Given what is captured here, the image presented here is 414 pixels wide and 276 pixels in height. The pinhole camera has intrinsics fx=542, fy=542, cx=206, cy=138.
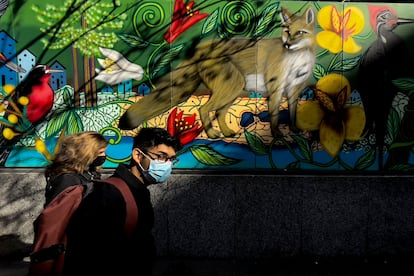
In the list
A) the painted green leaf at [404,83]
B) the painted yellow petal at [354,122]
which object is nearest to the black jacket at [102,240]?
the painted yellow petal at [354,122]

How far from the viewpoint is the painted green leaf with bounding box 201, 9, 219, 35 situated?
6.54 meters

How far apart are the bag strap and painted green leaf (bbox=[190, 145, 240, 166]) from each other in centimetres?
386

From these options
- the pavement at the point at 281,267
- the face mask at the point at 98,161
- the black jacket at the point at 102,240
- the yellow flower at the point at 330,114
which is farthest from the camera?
the yellow flower at the point at 330,114

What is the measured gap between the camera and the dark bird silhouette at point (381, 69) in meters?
6.57

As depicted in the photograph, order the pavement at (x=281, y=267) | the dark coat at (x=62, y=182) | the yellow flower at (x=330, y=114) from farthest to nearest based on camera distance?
the yellow flower at (x=330, y=114) → the pavement at (x=281, y=267) → the dark coat at (x=62, y=182)

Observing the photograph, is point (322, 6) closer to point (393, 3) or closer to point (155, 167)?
point (393, 3)

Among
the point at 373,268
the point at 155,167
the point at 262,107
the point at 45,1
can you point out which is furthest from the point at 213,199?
the point at 155,167

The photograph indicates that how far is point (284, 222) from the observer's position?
658 cm

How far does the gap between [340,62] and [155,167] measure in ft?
13.6

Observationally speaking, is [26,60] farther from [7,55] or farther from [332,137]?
[332,137]

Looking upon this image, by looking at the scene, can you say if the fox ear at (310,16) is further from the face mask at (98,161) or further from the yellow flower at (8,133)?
the yellow flower at (8,133)

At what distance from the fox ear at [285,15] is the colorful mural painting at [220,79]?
0.02 m

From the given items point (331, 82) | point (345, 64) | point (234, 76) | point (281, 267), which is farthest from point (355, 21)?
point (281, 267)

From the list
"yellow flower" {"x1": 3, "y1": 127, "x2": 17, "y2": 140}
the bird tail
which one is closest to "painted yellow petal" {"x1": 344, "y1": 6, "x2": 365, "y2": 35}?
the bird tail
